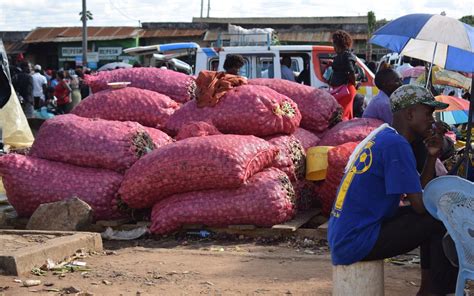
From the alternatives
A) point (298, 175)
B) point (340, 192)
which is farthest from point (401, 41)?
point (340, 192)

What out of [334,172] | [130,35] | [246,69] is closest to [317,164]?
[334,172]

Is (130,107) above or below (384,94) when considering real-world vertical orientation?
below

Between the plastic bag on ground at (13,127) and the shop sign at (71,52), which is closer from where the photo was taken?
the plastic bag on ground at (13,127)

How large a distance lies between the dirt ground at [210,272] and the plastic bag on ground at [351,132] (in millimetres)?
1174

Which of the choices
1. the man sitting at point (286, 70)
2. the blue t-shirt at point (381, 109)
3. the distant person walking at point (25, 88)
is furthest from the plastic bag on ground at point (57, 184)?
the distant person walking at point (25, 88)

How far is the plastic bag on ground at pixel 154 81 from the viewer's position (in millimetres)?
7893

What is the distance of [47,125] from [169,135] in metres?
1.15

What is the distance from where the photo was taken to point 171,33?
33.8 meters

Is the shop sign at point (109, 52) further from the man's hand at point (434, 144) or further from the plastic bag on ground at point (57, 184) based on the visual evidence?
the man's hand at point (434, 144)

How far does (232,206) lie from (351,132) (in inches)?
56.4

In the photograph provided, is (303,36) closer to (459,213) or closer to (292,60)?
(292,60)

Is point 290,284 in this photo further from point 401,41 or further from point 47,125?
point 401,41

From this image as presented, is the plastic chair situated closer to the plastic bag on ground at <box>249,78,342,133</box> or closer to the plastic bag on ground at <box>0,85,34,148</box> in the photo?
the plastic bag on ground at <box>249,78,342,133</box>

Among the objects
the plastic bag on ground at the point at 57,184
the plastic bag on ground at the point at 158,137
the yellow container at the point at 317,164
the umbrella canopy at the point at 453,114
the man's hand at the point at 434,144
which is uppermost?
the man's hand at the point at 434,144
